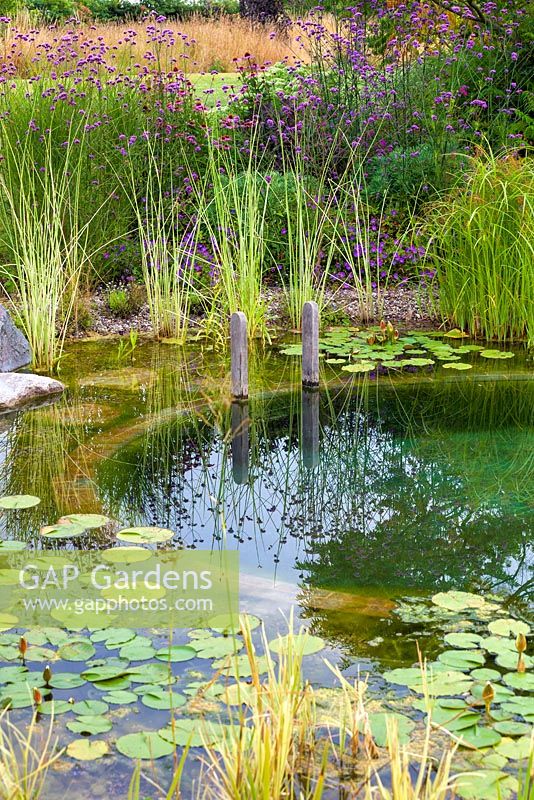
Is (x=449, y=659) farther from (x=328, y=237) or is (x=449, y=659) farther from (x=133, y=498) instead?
(x=328, y=237)

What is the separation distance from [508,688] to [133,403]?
3.31 meters

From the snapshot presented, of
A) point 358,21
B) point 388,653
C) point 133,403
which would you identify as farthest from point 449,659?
point 358,21

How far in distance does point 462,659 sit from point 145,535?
4.65ft

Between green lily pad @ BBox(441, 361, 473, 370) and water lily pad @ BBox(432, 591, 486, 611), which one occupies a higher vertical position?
green lily pad @ BBox(441, 361, 473, 370)

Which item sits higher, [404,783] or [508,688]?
[404,783]

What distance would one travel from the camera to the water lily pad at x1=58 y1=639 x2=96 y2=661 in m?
2.98

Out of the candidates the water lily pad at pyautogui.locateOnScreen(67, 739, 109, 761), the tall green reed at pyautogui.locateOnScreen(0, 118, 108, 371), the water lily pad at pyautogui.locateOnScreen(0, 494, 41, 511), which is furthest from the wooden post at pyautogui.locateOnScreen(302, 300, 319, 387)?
the water lily pad at pyautogui.locateOnScreen(67, 739, 109, 761)

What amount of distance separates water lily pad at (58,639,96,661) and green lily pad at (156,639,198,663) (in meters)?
0.21

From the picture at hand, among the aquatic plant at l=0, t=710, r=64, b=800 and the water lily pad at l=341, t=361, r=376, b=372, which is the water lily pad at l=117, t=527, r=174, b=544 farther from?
the water lily pad at l=341, t=361, r=376, b=372

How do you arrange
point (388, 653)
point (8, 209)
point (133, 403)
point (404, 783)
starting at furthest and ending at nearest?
point (8, 209), point (133, 403), point (388, 653), point (404, 783)

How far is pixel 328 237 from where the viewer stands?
302 inches

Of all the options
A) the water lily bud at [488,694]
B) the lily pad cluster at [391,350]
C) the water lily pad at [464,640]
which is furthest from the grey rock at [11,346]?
the water lily bud at [488,694]

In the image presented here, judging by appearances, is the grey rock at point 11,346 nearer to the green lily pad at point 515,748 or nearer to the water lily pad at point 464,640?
the water lily pad at point 464,640

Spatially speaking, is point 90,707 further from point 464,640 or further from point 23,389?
A: point 23,389
